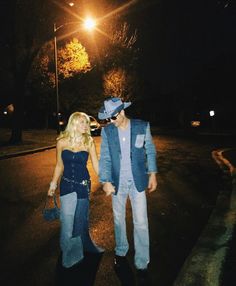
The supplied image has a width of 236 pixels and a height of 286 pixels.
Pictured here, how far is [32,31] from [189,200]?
51.6ft

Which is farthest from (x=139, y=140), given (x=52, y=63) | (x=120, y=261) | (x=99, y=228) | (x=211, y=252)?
(x=52, y=63)

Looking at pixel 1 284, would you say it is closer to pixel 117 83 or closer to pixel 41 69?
pixel 41 69

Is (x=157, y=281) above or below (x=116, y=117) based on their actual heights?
below

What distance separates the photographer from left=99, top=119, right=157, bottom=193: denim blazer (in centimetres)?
379

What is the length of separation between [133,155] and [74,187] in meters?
0.89

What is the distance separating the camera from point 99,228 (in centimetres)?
543

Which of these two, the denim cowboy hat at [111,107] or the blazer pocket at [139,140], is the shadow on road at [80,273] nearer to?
the blazer pocket at [139,140]

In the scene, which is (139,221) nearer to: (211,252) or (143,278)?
(143,278)

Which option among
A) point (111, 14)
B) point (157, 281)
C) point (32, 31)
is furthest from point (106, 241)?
point (111, 14)

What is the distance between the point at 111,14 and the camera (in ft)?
69.8

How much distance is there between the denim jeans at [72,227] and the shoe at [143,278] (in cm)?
78

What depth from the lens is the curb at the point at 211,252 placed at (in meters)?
3.69

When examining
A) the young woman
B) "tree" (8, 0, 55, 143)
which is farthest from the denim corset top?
"tree" (8, 0, 55, 143)

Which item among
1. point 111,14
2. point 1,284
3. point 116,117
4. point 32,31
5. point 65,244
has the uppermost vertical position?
point 111,14
